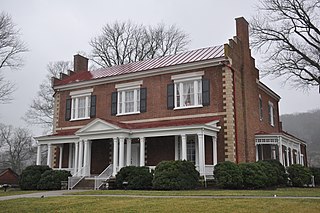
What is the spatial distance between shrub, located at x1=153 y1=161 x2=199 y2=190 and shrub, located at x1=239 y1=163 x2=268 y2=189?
2.57m

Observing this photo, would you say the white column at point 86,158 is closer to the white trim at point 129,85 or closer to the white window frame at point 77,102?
the white window frame at point 77,102

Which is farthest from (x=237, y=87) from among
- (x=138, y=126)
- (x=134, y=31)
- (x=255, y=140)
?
(x=134, y=31)

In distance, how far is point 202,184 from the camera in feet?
68.0

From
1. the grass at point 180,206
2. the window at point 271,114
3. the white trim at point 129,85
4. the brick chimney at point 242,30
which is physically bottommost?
the grass at point 180,206

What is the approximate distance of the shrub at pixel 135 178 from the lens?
66.4ft

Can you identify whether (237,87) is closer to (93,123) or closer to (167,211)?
(93,123)

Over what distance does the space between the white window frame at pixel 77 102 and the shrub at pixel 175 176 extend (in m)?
11.5

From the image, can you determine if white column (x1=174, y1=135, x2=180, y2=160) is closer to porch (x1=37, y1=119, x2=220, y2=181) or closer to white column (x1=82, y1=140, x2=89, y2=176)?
porch (x1=37, y1=119, x2=220, y2=181)

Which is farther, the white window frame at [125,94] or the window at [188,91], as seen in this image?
the white window frame at [125,94]

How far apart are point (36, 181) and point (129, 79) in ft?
31.9

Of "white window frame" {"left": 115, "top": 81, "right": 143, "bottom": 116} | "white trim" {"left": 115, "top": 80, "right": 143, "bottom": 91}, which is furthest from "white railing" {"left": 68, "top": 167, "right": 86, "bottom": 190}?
"white trim" {"left": 115, "top": 80, "right": 143, "bottom": 91}

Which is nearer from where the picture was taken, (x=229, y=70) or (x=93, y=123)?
(x=229, y=70)

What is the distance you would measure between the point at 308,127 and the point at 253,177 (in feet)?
164

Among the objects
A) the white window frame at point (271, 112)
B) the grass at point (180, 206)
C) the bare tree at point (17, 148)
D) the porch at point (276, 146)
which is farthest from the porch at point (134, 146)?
the bare tree at point (17, 148)
